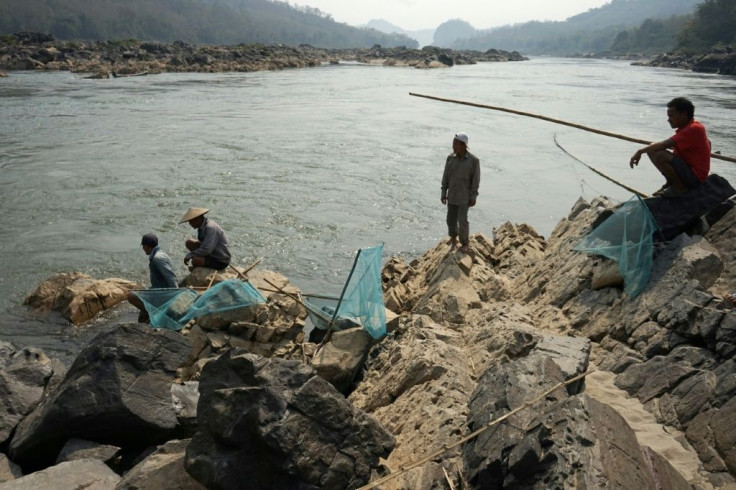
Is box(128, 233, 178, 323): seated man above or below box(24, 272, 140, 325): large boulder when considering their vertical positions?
above

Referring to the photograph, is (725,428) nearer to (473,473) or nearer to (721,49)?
(473,473)

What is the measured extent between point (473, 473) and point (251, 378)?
5.71 ft

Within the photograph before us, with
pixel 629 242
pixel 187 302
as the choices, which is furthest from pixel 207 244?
pixel 629 242

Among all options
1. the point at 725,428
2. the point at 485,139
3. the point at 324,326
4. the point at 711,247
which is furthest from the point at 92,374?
the point at 485,139

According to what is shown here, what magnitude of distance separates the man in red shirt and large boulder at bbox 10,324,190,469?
19.2 feet

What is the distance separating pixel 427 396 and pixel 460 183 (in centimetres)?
382

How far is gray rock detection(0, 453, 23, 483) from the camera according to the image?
4.64m

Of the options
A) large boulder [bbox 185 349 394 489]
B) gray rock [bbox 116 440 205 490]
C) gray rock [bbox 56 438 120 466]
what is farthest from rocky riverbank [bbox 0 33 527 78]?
large boulder [bbox 185 349 394 489]

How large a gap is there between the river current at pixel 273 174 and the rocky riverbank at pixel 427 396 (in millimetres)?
2924

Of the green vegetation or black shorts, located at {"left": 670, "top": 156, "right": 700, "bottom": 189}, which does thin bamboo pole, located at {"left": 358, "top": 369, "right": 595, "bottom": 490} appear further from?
the green vegetation

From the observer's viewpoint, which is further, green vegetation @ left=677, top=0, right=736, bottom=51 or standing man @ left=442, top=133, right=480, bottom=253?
green vegetation @ left=677, top=0, right=736, bottom=51

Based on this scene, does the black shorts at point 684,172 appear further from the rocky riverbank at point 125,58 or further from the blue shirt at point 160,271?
the rocky riverbank at point 125,58

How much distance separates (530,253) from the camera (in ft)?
30.6

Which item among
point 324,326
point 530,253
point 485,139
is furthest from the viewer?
point 485,139
